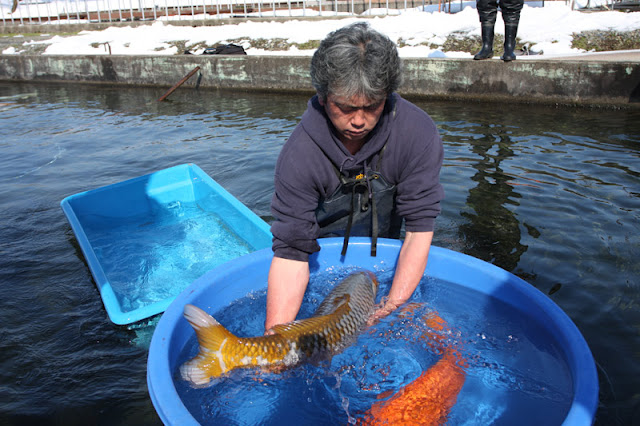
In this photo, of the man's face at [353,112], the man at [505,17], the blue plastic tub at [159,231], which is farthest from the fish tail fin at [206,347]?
the man at [505,17]

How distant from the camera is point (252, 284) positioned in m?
3.29

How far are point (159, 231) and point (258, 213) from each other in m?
1.07

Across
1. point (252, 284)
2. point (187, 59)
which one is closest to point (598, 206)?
point (252, 284)

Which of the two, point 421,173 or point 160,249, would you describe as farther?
point 160,249

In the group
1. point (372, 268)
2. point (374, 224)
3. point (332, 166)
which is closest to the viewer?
point (332, 166)

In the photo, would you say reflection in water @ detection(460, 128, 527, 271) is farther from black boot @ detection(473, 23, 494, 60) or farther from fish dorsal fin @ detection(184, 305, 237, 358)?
black boot @ detection(473, 23, 494, 60)

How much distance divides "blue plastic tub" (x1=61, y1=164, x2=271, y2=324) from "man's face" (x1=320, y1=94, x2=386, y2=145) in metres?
1.90

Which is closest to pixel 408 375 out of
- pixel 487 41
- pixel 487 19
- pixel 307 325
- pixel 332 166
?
pixel 307 325

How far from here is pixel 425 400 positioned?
2.35 metres

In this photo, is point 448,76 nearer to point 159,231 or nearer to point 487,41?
point 487,41

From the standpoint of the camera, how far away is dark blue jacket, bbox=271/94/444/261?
9.02ft

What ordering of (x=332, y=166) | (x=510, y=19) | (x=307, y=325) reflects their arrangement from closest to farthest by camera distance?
(x=307, y=325) < (x=332, y=166) < (x=510, y=19)

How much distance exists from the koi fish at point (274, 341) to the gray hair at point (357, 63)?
1.18 meters

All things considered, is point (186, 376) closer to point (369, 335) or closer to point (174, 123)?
point (369, 335)
